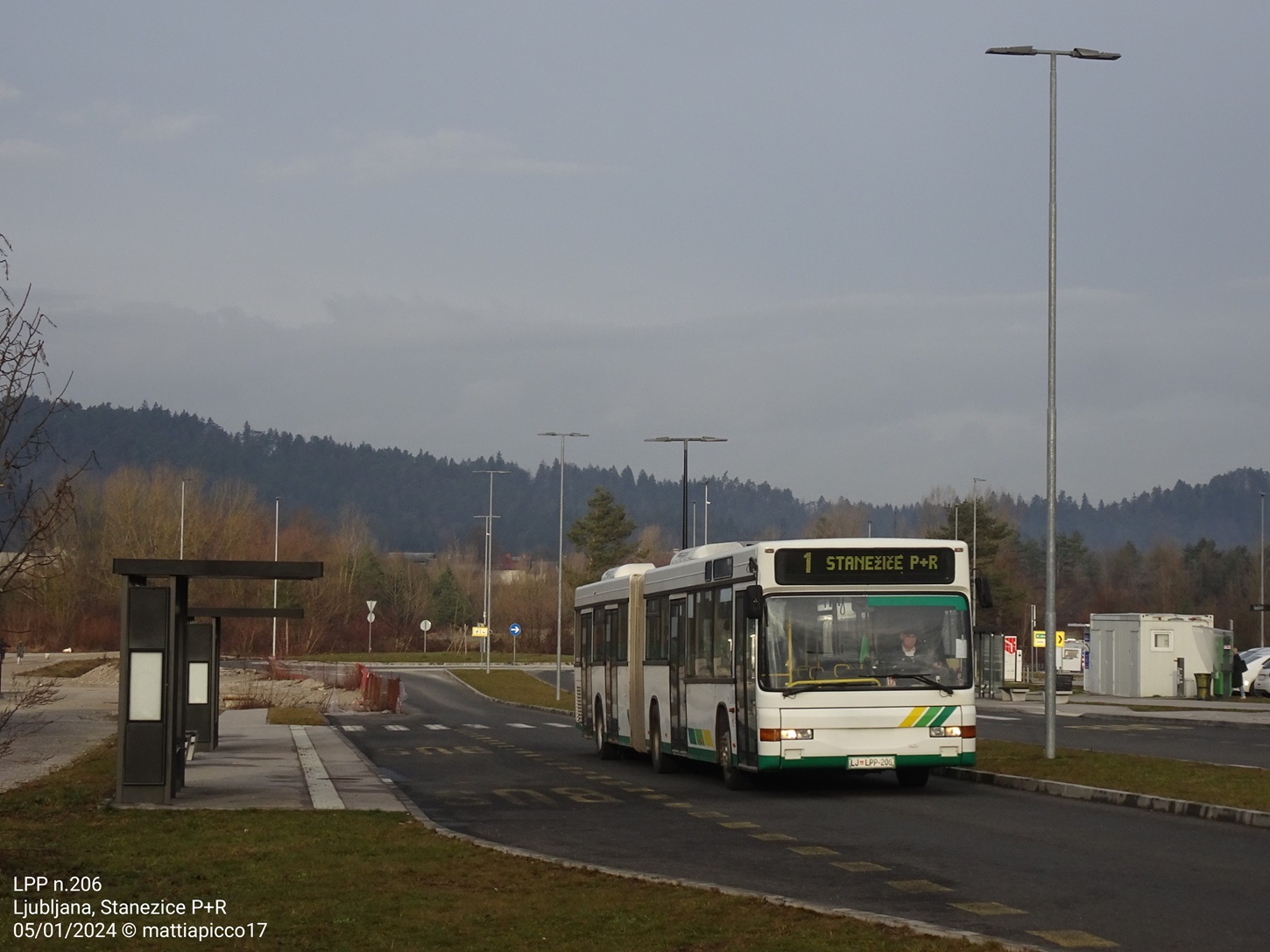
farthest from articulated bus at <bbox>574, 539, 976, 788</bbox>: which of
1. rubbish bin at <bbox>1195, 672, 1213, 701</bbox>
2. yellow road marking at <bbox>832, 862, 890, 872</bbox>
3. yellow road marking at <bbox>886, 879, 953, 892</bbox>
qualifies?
rubbish bin at <bbox>1195, 672, 1213, 701</bbox>

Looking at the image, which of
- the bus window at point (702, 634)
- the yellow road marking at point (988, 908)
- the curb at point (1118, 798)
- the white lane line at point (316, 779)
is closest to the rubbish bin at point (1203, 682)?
the white lane line at point (316, 779)

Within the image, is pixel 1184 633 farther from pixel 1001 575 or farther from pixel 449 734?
pixel 1001 575

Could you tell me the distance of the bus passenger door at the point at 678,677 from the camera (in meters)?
23.3

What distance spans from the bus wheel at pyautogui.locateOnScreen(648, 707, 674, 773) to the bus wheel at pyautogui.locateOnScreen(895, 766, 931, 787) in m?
4.47

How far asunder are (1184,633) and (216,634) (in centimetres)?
3758

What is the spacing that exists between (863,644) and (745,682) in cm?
142

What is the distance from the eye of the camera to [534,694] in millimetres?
64250

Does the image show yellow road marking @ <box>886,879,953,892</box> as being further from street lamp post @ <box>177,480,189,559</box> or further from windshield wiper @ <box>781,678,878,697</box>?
street lamp post @ <box>177,480,189,559</box>

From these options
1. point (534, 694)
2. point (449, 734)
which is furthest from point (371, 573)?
point (449, 734)

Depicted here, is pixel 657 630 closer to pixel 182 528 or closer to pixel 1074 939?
pixel 1074 939

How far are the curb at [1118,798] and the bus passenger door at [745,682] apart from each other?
11.3 feet

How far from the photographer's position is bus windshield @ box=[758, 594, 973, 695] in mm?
19562

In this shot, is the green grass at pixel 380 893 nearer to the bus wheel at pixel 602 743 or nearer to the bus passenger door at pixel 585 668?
the bus wheel at pixel 602 743

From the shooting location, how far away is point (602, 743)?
93.5 ft
